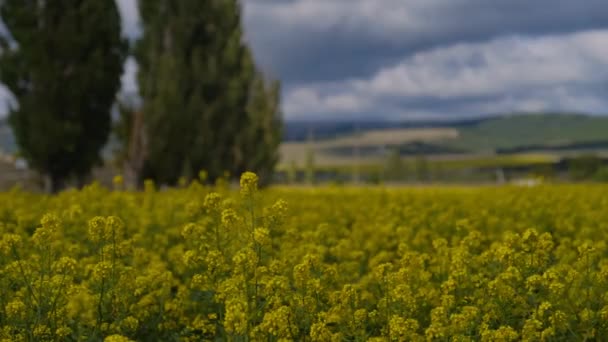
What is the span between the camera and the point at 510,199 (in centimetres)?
1268

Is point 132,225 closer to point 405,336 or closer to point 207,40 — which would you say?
point 405,336

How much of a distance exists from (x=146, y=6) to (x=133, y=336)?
928 inches

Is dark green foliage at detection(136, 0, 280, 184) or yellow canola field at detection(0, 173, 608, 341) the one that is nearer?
yellow canola field at detection(0, 173, 608, 341)

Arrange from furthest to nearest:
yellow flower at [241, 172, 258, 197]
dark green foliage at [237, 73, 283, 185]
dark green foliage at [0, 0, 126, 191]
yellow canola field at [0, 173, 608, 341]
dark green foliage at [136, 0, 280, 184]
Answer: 1. dark green foliage at [237, 73, 283, 185]
2. dark green foliage at [136, 0, 280, 184]
3. dark green foliage at [0, 0, 126, 191]
4. yellow flower at [241, 172, 258, 197]
5. yellow canola field at [0, 173, 608, 341]

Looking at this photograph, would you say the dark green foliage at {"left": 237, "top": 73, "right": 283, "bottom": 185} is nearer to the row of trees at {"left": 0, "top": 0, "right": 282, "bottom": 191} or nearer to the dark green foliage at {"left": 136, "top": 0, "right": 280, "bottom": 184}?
the row of trees at {"left": 0, "top": 0, "right": 282, "bottom": 191}

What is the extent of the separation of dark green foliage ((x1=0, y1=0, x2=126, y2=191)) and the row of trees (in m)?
0.03

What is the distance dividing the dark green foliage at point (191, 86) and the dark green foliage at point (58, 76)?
9.57ft

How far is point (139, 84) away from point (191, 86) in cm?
183

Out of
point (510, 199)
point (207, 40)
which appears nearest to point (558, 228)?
point (510, 199)

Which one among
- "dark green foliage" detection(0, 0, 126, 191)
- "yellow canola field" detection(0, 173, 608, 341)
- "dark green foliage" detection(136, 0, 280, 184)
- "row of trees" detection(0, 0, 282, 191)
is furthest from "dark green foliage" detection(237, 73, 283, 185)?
"yellow canola field" detection(0, 173, 608, 341)

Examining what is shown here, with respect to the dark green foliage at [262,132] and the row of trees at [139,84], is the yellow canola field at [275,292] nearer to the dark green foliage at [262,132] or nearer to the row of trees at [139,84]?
the row of trees at [139,84]

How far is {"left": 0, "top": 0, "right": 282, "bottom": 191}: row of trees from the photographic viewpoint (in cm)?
2172

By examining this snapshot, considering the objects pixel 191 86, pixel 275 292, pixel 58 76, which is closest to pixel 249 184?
pixel 275 292

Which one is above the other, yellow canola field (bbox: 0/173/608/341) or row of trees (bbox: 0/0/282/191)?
row of trees (bbox: 0/0/282/191)
